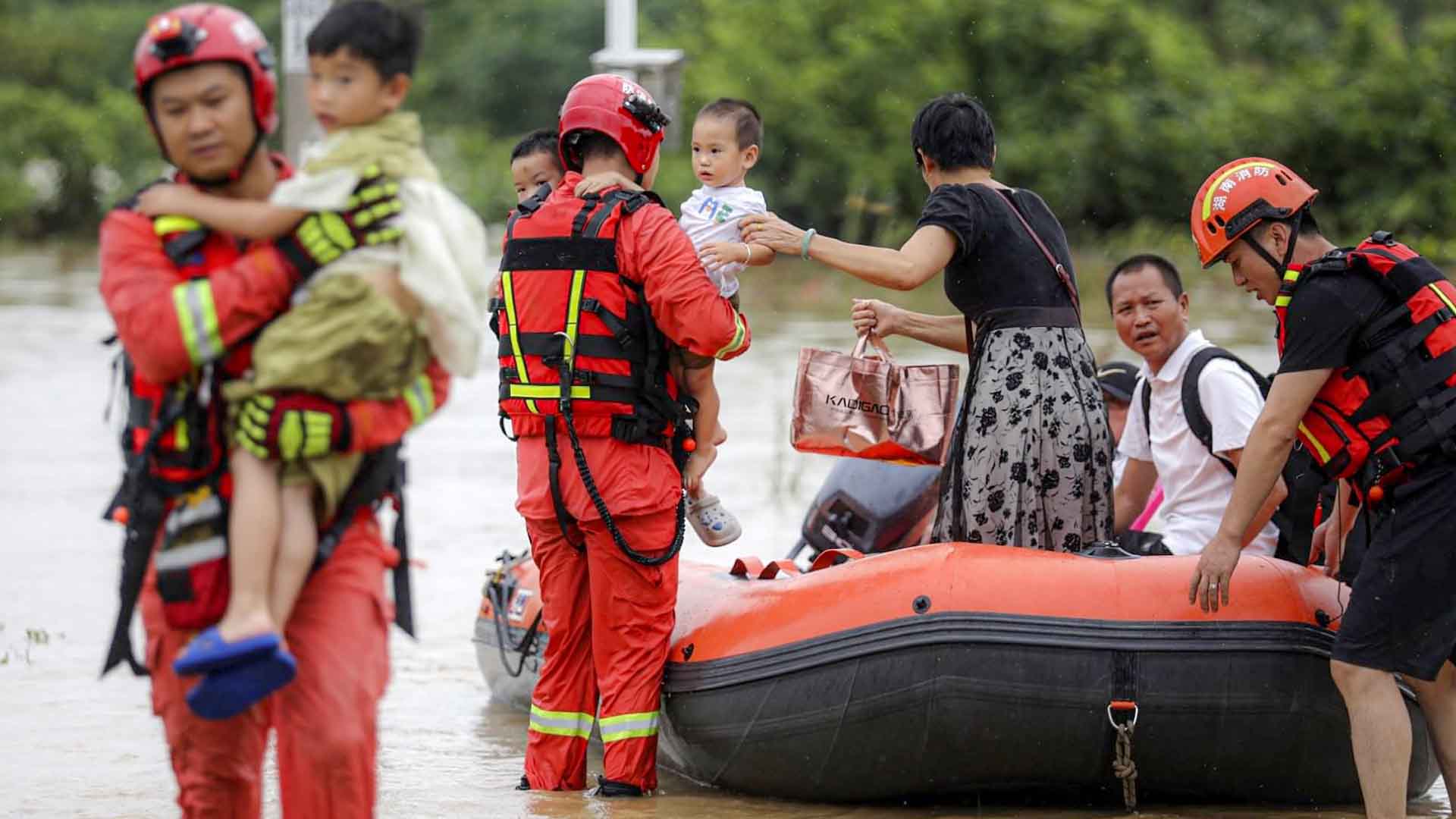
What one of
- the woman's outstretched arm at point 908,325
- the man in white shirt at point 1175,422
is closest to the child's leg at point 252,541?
the woman's outstretched arm at point 908,325

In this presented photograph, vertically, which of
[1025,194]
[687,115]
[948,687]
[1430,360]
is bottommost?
[948,687]

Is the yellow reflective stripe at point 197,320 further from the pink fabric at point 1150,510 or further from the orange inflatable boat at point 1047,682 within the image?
the pink fabric at point 1150,510

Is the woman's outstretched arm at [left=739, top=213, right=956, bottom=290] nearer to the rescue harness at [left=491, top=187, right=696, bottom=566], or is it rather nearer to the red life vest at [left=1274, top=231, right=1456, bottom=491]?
the rescue harness at [left=491, top=187, right=696, bottom=566]

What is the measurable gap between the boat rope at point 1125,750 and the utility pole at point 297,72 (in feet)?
22.1

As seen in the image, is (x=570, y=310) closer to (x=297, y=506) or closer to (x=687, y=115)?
(x=297, y=506)

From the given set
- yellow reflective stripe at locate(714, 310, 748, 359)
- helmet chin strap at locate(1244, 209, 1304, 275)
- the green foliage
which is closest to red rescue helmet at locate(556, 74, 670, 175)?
yellow reflective stripe at locate(714, 310, 748, 359)

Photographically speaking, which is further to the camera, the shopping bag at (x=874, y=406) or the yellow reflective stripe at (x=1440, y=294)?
the shopping bag at (x=874, y=406)

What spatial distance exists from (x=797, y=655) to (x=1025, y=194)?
1459mm

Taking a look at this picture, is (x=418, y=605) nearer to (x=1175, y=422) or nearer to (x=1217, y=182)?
(x=1175, y=422)

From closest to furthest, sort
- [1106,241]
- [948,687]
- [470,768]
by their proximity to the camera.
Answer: [948,687]
[470,768]
[1106,241]

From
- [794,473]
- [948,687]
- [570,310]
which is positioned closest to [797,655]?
[948,687]

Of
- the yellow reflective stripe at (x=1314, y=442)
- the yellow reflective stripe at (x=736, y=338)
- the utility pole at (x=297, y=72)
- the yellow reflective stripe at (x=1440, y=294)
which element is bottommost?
the yellow reflective stripe at (x=1314, y=442)

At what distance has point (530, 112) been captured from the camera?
58219 millimetres

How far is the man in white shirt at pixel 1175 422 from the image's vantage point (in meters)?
5.89
